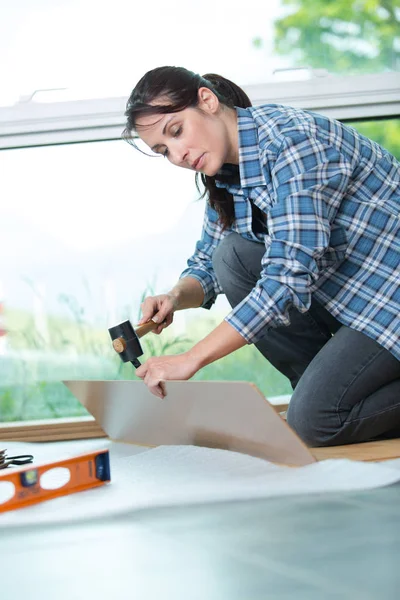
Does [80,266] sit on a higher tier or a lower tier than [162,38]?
lower

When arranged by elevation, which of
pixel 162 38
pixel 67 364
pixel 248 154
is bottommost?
pixel 67 364

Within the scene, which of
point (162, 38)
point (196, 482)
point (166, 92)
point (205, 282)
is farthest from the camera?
point (162, 38)

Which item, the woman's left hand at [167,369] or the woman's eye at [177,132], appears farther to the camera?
the woman's eye at [177,132]

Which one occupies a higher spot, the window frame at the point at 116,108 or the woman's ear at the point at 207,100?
the woman's ear at the point at 207,100

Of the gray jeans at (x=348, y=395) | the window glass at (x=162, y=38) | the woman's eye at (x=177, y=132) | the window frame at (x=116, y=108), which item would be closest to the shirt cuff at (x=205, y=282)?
the gray jeans at (x=348, y=395)

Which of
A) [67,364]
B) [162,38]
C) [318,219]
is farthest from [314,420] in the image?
[162,38]

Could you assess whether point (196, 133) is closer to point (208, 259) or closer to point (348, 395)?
point (208, 259)

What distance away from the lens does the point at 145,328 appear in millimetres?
1994

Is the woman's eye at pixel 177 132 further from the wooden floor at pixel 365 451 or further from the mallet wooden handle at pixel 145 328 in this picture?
the wooden floor at pixel 365 451

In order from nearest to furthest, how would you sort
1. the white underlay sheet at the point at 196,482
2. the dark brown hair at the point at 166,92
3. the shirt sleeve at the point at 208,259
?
the white underlay sheet at the point at 196,482
the dark brown hair at the point at 166,92
the shirt sleeve at the point at 208,259

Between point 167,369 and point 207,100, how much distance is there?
0.67m

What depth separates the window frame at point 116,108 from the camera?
8.92ft

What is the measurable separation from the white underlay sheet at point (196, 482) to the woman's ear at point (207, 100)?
2.72 feet

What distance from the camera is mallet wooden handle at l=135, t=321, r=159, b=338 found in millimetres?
1954
